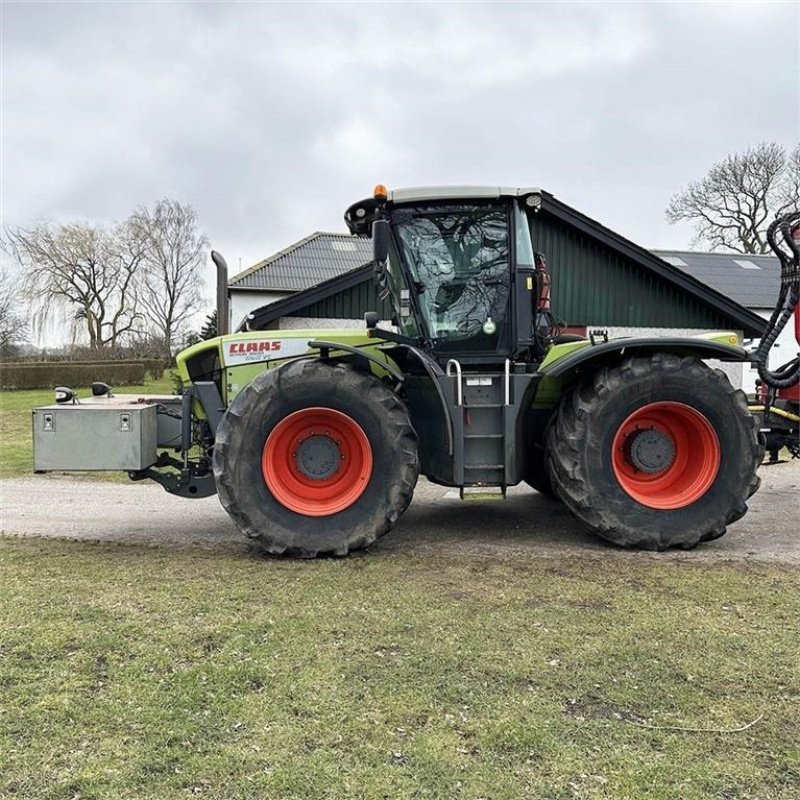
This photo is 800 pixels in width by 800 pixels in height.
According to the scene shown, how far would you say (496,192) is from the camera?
223 inches

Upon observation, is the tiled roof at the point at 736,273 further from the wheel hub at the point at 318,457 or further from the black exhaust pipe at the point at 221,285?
the wheel hub at the point at 318,457

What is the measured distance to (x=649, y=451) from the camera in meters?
5.66

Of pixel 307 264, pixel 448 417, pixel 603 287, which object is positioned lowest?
pixel 448 417

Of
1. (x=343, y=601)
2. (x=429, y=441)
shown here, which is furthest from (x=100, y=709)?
(x=429, y=441)

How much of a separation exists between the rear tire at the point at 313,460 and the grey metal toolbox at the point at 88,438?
28.1 inches

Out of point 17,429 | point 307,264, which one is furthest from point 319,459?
point 307,264

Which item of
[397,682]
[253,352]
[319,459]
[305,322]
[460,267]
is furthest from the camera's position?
[305,322]

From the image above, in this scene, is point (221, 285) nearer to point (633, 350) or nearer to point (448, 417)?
point (448, 417)

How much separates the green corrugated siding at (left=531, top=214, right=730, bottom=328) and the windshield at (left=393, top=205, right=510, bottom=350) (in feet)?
36.6

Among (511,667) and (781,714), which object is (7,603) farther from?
(781,714)

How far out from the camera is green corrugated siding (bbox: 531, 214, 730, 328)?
16703 mm

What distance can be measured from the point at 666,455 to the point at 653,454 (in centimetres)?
11

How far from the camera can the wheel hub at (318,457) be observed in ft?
18.0

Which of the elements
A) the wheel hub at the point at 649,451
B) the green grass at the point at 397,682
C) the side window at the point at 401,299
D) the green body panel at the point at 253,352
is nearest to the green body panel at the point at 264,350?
the green body panel at the point at 253,352
